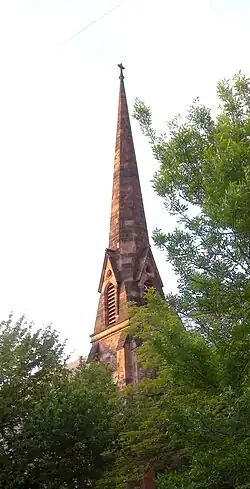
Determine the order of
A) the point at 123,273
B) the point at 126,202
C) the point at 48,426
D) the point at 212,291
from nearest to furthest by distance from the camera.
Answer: the point at 212,291 → the point at 48,426 → the point at 123,273 → the point at 126,202

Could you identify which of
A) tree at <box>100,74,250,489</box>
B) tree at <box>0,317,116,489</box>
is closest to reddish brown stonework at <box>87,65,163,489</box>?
tree at <box>0,317,116,489</box>

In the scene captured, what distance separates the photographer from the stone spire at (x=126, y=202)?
23.5m

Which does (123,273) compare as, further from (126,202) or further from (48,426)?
(48,426)

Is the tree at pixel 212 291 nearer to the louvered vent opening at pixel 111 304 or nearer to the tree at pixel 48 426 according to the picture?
the tree at pixel 48 426

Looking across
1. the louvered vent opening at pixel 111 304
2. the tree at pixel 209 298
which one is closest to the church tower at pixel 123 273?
the louvered vent opening at pixel 111 304

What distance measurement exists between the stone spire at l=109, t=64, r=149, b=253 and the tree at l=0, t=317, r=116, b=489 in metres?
9.83

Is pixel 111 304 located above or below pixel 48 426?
above

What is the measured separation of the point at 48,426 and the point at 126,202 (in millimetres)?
13936

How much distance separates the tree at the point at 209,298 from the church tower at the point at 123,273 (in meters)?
9.23

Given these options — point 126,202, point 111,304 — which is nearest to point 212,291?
point 111,304

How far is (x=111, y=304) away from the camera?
21922 mm

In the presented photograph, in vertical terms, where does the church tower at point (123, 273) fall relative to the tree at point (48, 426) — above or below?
above

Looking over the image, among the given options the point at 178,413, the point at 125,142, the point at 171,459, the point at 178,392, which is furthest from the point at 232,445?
the point at 125,142

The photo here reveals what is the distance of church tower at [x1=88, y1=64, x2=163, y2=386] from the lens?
63.4 ft
